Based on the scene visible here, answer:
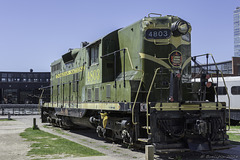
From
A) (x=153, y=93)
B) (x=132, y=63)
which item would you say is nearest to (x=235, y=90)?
(x=132, y=63)

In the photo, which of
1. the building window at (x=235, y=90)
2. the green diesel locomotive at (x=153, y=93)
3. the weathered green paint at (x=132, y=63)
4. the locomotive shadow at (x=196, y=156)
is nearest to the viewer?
the green diesel locomotive at (x=153, y=93)

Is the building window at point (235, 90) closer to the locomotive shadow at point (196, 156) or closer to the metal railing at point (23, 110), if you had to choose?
the locomotive shadow at point (196, 156)

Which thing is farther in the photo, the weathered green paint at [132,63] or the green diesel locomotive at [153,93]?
the weathered green paint at [132,63]

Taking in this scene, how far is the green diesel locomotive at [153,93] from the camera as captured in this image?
27.0ft

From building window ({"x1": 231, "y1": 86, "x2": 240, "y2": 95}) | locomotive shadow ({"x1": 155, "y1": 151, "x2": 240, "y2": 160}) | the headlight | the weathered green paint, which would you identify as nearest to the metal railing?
building window ({"x1": 231, "y1": 86, "x2": 240, "y2": 95})

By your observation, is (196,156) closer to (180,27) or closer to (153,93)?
(153,93)

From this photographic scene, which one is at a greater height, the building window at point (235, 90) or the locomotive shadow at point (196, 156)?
the building window at point (235, 90)

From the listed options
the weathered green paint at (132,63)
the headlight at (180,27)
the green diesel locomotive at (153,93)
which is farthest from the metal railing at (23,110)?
the headlight at (180,27)

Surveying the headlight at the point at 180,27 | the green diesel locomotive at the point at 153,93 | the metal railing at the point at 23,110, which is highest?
the headlight at the point at 180,27

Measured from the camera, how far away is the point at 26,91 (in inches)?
2057

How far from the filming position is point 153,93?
9.25 meters

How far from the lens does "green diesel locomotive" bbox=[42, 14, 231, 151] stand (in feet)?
27.0

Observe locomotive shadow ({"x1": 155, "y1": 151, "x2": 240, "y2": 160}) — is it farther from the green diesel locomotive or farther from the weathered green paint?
the weathered green paint

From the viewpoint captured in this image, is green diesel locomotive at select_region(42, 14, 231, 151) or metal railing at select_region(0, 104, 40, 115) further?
metal railing at select_region(0, 104, 40, 115)
